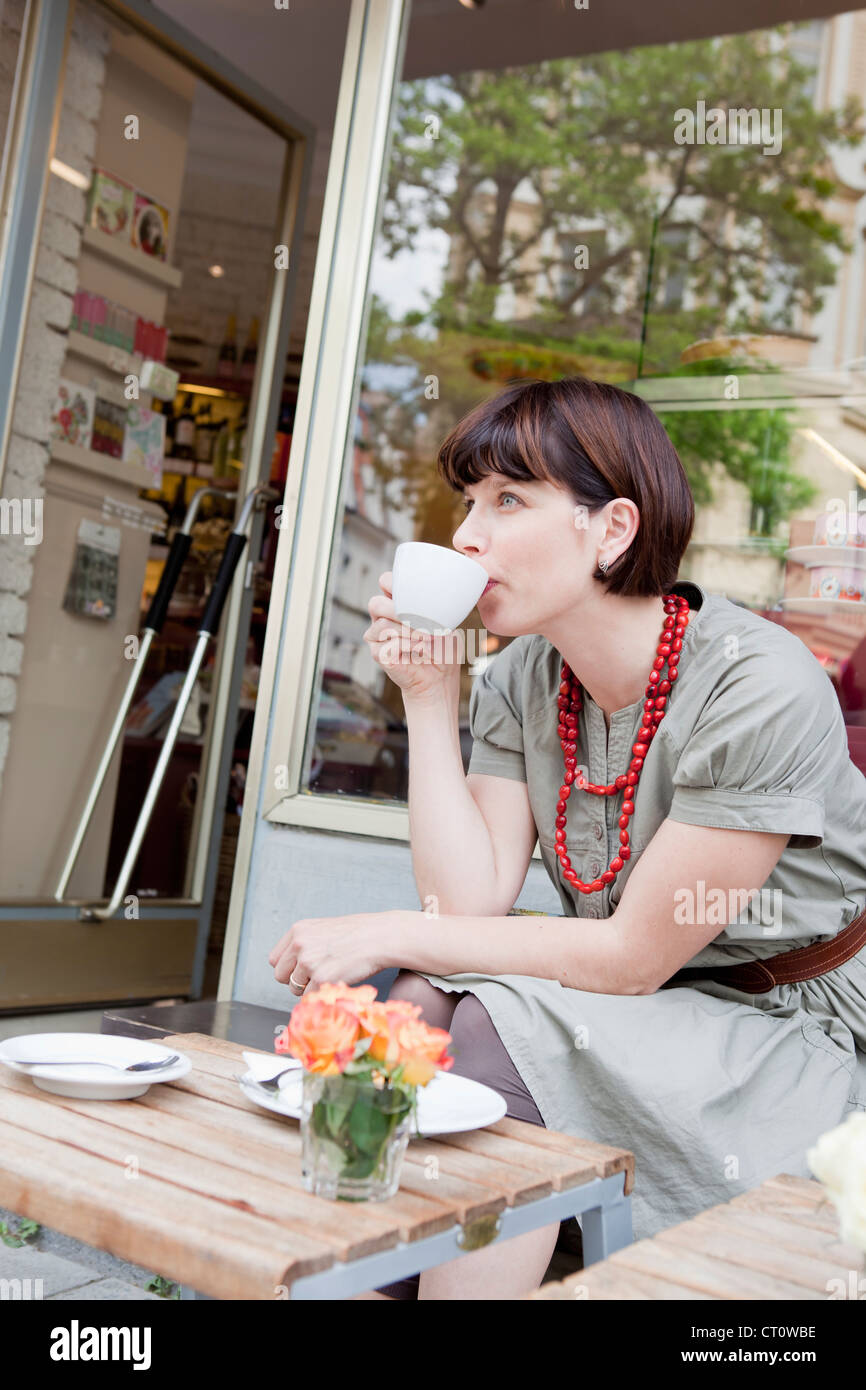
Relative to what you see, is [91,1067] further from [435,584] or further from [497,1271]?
[435,584]

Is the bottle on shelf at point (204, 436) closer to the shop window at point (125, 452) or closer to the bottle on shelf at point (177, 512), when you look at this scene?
the shop window at point (125, 452)

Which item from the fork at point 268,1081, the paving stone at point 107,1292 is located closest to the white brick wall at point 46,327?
the paving stone at point 107,1292

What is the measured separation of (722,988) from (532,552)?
0.57 m

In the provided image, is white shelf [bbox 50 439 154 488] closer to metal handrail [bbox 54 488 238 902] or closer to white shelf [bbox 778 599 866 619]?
metal handrail [bbox 54 488 238 902]

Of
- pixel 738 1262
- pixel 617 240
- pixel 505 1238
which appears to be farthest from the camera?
pixel 617 240

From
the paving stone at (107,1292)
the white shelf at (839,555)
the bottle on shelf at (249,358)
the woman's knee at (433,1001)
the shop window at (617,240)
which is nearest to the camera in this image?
the woman's knee at (433,1001)

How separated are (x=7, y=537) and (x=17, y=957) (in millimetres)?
1107

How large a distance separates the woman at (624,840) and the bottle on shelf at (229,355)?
2830 mm

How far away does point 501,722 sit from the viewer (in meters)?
1.78

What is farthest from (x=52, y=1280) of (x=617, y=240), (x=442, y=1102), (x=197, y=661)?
(x=617, y=240)

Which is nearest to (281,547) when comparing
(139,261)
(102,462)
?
(102,462)

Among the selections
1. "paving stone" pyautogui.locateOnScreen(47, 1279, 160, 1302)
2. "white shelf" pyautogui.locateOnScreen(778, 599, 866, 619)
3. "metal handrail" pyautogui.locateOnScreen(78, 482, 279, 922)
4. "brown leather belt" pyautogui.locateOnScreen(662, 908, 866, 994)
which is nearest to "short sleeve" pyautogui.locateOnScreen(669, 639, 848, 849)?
"brown leather belt" pyautogui.locateOnScreen(662, 908, 866, 994)

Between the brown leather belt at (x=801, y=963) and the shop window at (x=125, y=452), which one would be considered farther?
the shop window at (x=125, y=452)

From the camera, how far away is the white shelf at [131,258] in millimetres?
3605
